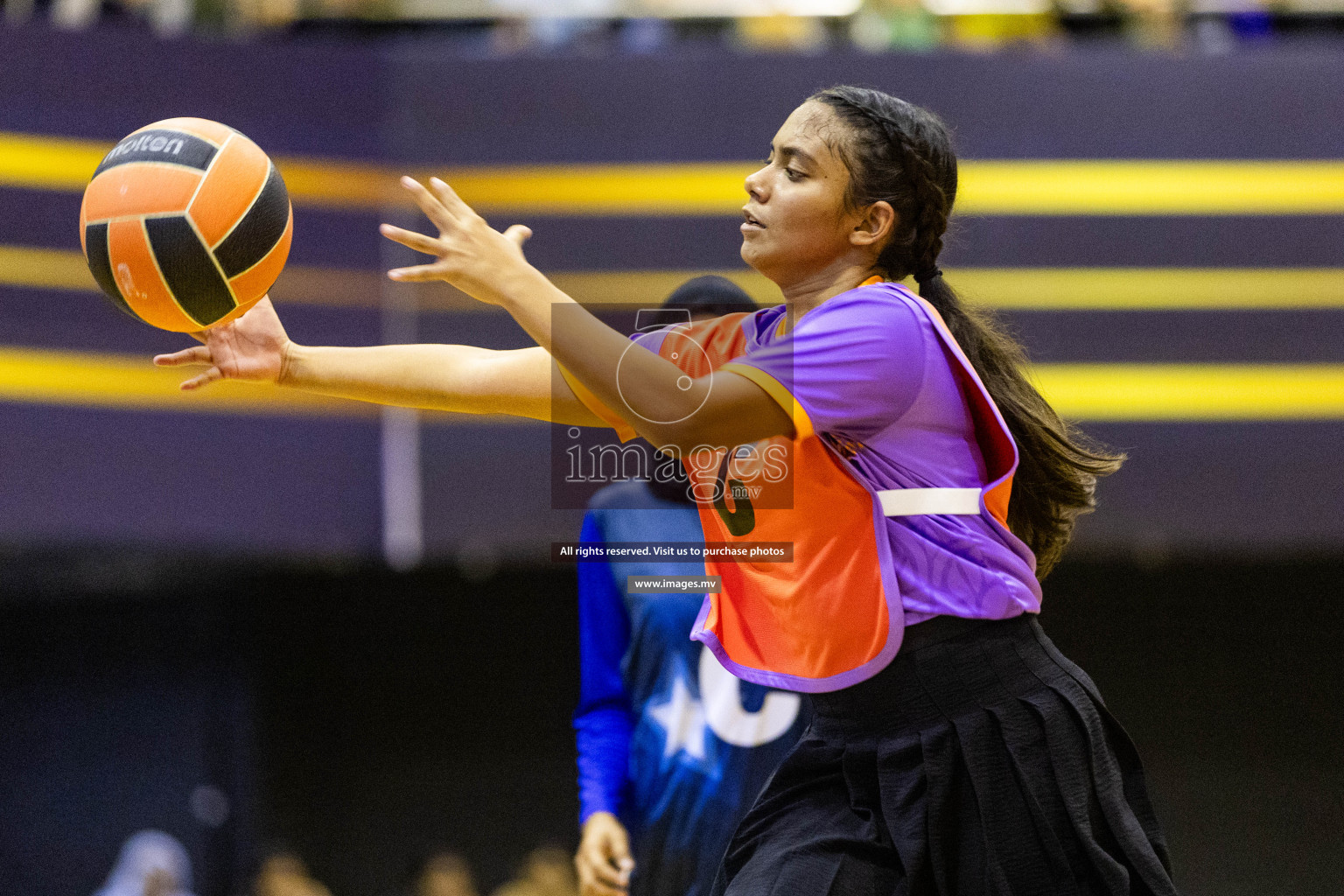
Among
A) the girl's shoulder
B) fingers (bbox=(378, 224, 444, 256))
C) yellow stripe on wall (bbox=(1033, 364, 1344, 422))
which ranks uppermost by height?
fingers (bbox=(378, 224, 444, 256))

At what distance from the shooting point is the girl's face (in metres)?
2.33

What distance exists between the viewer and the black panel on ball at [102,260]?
249 cm

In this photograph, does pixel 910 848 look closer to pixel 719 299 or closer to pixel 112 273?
pixel 719 299

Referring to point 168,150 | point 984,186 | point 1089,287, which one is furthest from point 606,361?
point 1089,287

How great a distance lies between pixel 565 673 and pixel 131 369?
2.39 meters

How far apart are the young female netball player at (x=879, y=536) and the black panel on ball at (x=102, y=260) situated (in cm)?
74

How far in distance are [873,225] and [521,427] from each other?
12.9ft

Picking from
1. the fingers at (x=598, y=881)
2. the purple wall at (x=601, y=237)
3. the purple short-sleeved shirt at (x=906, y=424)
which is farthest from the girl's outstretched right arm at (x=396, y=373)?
the purple wall at (x=601, y=237)

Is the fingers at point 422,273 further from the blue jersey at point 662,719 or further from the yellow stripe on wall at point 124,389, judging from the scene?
the yellow stripe on wall at point 124,389

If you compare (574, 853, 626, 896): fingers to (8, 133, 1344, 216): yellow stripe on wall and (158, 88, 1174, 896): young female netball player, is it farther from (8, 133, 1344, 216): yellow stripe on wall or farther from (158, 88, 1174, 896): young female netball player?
(8, 133, 1344, 216): yellow stripe on wall

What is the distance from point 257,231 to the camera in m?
2.54

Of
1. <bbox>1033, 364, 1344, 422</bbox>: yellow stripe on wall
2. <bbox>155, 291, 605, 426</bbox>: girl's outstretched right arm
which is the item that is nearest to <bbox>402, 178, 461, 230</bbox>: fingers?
<bbox>155, 291, 605, 426</bbox>: girl's outstretched right arm

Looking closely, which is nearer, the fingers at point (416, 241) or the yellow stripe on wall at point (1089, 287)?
the fingers at point (416, 241)

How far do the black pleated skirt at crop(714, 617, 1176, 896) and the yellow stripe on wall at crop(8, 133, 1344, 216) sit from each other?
A: 13.6ft
